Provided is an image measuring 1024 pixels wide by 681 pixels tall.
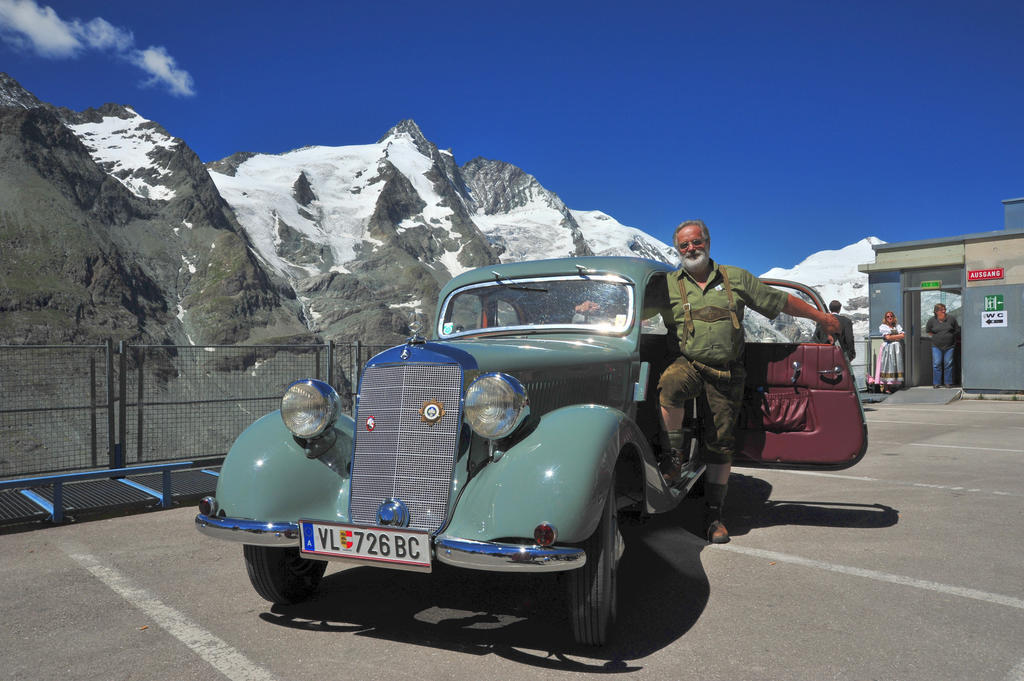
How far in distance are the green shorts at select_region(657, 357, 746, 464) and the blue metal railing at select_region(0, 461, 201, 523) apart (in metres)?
4.39

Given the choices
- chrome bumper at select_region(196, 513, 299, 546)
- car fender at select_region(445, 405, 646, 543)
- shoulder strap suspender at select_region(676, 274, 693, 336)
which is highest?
shoulder strap suspender at select_region(676, 274, 693, 336)

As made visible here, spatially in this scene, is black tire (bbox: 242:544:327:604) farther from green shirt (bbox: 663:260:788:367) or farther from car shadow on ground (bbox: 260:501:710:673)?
green shirt (bbox: 663:260:788:367)

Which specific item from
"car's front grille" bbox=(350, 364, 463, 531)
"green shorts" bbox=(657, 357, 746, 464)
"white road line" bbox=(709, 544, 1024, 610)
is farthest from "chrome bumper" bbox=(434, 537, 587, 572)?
"white road line" bbox=(709, 544, 1024, 610)

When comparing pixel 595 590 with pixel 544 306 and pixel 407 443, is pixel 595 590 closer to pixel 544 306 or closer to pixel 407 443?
pixel 407 443

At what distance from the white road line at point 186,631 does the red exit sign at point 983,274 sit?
17.6 m

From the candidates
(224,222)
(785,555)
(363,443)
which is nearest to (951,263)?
(785,555)

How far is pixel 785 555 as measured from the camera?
4406 millimetres

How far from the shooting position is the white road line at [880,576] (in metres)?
3.58

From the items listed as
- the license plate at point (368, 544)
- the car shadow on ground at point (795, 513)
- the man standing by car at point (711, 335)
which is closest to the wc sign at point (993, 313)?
the car shadow on ground at point (795, 513)

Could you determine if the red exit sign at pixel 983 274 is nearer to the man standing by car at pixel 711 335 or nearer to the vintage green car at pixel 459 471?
the man standing by car at pixel 711 335

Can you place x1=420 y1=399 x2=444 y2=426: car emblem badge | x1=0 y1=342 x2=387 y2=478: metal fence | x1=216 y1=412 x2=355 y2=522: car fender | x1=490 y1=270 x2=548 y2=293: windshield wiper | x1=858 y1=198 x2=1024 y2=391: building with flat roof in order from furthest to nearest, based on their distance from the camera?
x1=858 y1=198 x2=1024 y2=391: building with flat roof → x1=0 y1=342 x2=387 y2=478: metal fence → x1=490 y1=270 x2=548 y2=293: windshield wiper → x1=216 y1=412 x2=355 y2=522: car fender → x1=420 y1=399 x2=444 y2=426: car emblem badge

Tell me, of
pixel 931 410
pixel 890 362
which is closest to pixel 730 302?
pixel 931 410

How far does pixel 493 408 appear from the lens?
123 inches

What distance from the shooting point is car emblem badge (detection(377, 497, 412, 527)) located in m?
3.13
